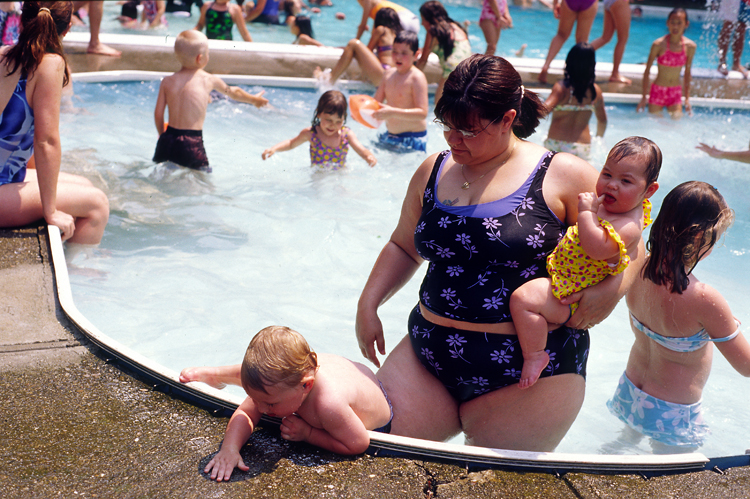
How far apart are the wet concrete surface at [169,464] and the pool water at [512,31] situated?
12.4 meters

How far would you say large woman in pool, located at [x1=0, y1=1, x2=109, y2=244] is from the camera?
3.70 m

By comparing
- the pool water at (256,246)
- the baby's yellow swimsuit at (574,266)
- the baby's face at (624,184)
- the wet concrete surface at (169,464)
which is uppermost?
the baby's face at (624,184)

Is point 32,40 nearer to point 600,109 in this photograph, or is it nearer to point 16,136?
point 16,136

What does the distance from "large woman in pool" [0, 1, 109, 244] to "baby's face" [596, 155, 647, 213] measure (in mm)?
2943

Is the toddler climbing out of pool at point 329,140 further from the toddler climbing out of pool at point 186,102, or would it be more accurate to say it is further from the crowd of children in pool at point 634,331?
the crowd of children in pool at point 634,331

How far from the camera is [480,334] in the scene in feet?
7.92

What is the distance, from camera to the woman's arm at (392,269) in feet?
8.69

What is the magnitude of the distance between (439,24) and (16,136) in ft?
18.8

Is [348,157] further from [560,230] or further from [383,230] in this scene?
[560,230]

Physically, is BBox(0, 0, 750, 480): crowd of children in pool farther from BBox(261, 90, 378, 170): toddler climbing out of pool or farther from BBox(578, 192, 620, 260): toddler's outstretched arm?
BBox(261, 90, 378, 170): toddler climbing out of pool

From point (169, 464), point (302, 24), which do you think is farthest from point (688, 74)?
point (169, 464)

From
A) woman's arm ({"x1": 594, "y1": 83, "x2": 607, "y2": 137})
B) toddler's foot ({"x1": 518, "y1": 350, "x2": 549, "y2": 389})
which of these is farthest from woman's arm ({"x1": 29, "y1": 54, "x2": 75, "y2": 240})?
woman's arm ({"x1": 594, "y1": 83, "x2": 607, "y2": 137})

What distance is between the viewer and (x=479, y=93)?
7.34ft

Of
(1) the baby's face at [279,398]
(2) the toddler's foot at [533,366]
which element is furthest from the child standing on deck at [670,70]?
(1) the baby's face at [279,398]
